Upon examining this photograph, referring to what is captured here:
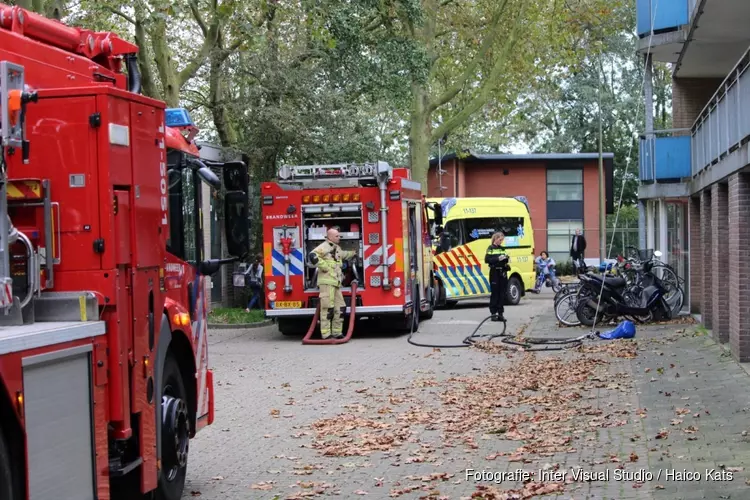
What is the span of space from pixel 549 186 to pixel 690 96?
2721 cm

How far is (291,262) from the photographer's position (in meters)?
18.7

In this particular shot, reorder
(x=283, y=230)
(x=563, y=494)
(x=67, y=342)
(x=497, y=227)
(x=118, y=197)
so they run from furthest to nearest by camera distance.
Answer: (x=497, y=227), (x=283, y=230), (x=563, y=494), (x=118, y=197), (x=67, y=342)

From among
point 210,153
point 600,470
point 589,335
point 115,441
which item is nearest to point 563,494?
point 600,470

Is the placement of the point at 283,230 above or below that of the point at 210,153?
below

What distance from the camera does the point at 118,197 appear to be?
5.73 m

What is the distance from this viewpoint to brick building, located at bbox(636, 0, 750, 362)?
13.0 m

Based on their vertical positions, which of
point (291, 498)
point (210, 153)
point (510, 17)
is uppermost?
point (510, 17)

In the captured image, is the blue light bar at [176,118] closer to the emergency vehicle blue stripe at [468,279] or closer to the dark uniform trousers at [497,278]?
the dark uniform trousers at [497,278]

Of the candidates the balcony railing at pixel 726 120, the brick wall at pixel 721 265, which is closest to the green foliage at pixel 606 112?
the balcony railing at pixel 726 120

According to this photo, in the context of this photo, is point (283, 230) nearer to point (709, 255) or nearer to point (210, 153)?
point (210, 153)

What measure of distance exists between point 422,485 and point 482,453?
1.16m

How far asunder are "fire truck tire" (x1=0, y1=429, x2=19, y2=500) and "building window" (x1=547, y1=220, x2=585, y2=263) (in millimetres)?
45823

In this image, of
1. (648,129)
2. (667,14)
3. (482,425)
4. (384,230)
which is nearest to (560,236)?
(648,129)

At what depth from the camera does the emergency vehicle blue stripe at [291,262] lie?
61.3 feet
